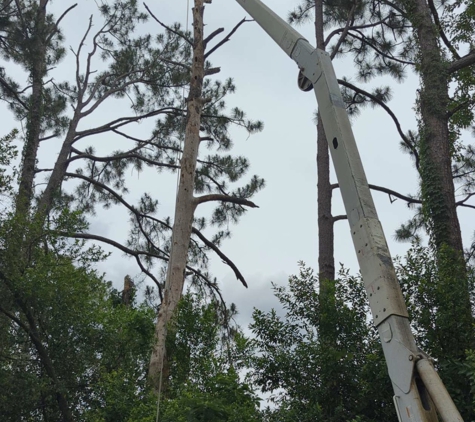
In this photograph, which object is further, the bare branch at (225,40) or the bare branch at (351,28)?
the bare branch at (351,28)

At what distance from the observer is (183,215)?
1127 centimetres

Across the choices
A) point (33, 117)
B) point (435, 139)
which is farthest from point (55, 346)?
point (33, 117)

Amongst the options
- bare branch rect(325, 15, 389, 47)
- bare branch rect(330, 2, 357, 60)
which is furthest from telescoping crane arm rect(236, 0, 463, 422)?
bare branch rect(325, 15, 389, 47)

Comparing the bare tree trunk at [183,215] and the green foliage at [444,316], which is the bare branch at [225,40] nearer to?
the bare tree trunk at [183,215]

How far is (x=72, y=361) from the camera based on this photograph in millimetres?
9586

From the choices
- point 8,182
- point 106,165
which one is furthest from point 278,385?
point 106,165

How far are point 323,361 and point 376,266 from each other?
3.53m

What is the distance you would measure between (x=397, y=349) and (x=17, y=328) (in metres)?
7.47

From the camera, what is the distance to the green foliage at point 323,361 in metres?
7.37

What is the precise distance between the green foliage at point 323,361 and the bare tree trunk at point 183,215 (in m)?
2.03

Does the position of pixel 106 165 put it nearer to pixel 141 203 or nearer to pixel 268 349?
pixel 141 203

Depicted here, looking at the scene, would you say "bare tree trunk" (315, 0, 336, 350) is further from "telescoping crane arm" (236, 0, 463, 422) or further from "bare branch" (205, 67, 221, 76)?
"telescoping crane arm" (236, 0, 463, 422)

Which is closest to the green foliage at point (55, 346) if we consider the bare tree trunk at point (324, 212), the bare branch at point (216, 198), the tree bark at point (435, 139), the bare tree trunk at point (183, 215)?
the bare tree trunk at point (183, 215)

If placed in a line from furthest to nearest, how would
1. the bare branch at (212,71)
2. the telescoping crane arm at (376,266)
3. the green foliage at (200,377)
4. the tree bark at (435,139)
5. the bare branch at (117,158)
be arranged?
the bare branch at (117,158) → the bare branch at (212,71) → the tree bark at (435,139) → the green foliage at (200,377) → the telescoping crane arm at (376,266)
